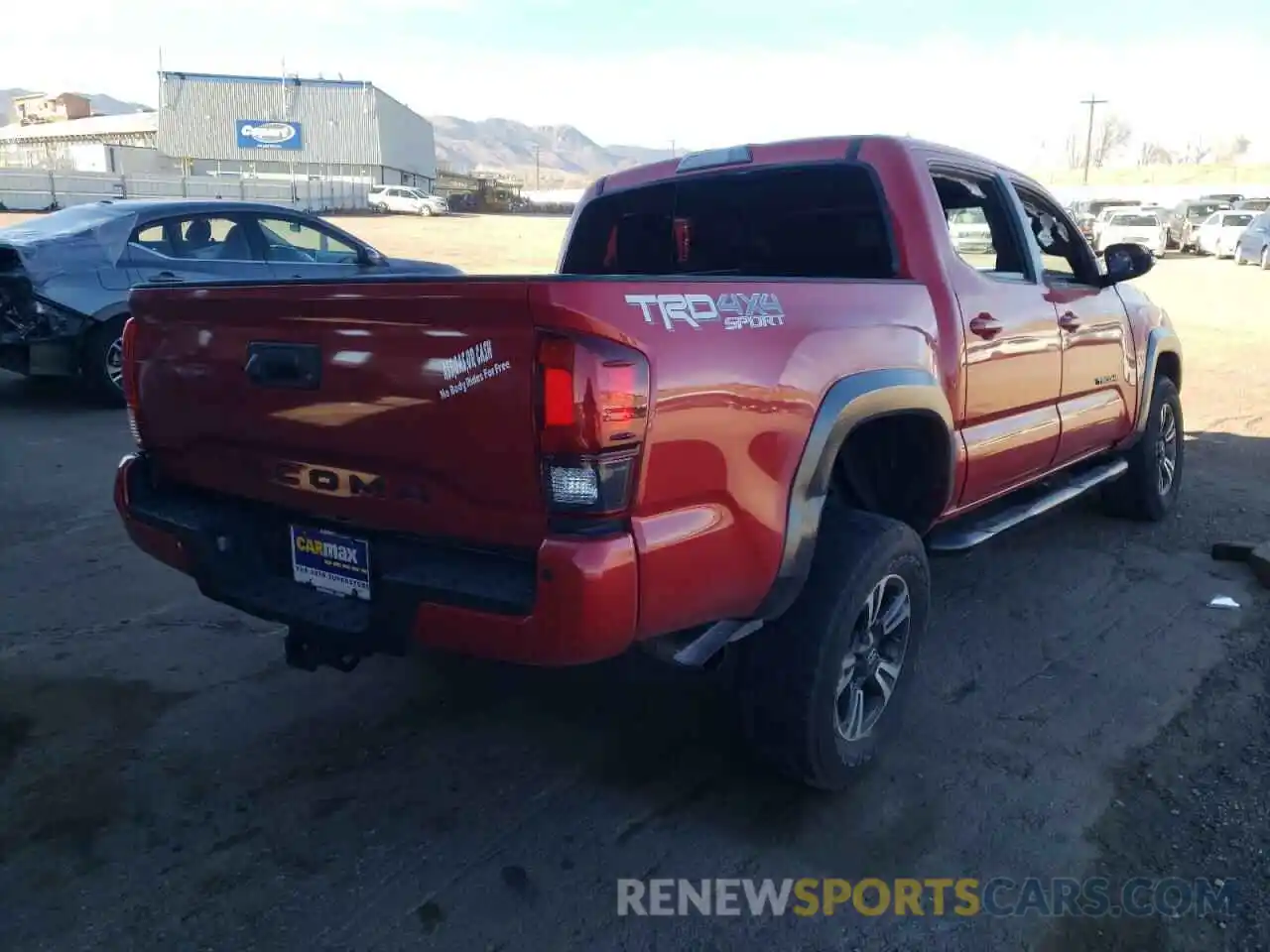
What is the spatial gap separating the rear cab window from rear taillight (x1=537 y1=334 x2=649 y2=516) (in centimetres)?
154

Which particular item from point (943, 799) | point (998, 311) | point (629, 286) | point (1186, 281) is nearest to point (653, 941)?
point (943, 799)

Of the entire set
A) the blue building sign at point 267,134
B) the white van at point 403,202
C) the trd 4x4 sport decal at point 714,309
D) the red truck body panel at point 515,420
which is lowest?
the red truck body panel at point 515,420

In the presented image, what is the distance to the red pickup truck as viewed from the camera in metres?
2.37

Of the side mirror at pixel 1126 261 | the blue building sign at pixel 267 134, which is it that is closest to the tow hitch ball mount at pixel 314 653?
the side mirror at pixel 1126 261

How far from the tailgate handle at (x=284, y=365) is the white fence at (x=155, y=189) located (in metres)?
34.2

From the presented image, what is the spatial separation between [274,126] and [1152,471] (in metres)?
72.5

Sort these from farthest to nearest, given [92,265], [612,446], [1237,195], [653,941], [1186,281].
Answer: [1237,195] → [1186,281] → [92,265] → [653,941] → [612,446]

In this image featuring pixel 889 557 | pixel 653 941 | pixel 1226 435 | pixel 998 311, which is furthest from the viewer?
pixel 1226 435

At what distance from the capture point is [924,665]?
421 cm

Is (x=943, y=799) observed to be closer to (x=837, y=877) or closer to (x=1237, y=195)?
(x=837, y=877)

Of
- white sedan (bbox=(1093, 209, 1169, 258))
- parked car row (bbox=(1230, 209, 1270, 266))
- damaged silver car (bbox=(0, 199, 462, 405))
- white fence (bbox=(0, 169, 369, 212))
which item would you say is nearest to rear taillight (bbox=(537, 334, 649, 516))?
damaged silver car (bbox=(0, 199, 462, 405))

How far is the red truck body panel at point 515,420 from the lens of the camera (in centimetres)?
236

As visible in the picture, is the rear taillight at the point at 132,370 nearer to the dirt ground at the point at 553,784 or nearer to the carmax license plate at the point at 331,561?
the carmax license plate at the point at 331,561

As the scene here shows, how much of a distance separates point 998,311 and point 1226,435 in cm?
578
